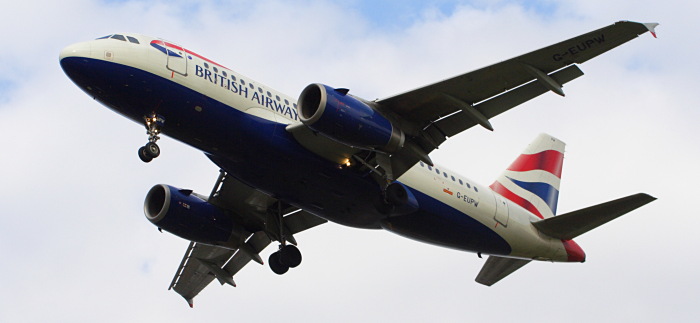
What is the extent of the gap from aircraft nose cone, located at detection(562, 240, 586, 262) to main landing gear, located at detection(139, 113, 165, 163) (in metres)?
13.7

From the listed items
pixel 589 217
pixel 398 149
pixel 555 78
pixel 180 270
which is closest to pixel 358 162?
pixel 398 149

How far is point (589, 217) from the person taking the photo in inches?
1203

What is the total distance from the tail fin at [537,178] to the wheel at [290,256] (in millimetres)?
7307

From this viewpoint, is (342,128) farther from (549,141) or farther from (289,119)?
(549,141)

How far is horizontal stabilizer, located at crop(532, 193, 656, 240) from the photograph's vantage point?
93.8 ft

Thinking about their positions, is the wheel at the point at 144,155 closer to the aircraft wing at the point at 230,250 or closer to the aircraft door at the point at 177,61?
the aircraft door at the point at 177,61

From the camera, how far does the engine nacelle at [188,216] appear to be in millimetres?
31328

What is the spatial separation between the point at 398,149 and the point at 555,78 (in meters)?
4.54

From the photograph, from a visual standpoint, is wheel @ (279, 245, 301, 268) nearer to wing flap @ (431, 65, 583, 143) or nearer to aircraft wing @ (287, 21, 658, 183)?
aircraft wing @ (287, 21, 658, 183)

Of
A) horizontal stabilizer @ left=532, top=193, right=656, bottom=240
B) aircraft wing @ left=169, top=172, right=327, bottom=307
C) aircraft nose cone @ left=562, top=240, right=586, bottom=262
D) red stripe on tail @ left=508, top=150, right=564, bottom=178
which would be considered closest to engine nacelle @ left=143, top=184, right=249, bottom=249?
aircraft wing @ left=169, top=172, right=327, bottom=307

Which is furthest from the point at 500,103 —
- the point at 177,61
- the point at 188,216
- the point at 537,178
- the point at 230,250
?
the point at 230,250

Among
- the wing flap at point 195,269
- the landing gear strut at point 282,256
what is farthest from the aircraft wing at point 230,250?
the landing gear strut at point 282,256

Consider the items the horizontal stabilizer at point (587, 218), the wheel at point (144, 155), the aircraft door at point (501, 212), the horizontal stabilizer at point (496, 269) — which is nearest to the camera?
the wheel at point (144, 155)

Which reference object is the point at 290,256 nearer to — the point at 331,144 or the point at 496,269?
the point at 331,144
